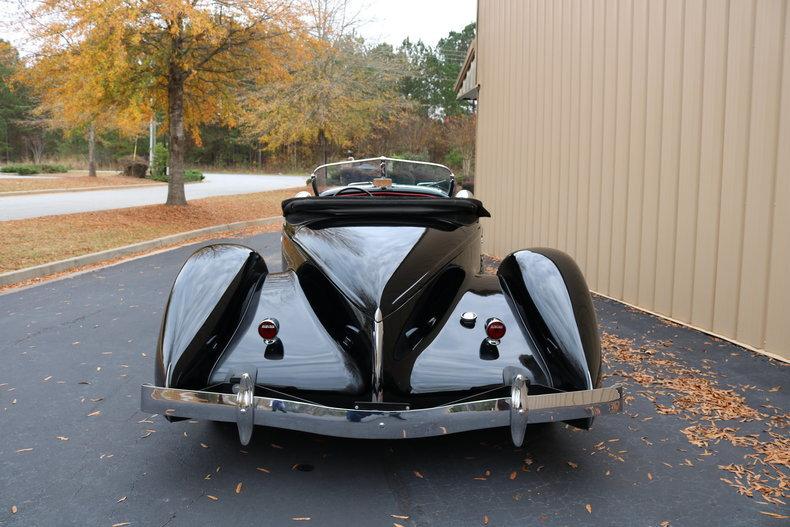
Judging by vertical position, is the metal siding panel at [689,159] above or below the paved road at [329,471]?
above

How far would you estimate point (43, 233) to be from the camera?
1293cm

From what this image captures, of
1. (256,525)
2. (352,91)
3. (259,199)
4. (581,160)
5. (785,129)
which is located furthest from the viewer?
(352,91)

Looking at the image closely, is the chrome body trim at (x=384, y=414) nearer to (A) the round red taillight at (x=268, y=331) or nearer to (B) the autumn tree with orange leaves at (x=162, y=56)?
(A) the round red taillight at (x=268, y=331)

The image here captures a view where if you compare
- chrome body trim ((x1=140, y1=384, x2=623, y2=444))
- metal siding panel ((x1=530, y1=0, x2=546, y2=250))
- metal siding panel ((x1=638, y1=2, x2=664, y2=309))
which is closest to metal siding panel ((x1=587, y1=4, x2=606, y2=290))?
metal siding panel ((x1=638, y1=2, x2=664, y2=309))

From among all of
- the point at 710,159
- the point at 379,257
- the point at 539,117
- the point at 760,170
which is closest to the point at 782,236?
the point at 760,170

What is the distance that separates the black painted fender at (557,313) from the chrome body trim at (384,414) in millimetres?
238

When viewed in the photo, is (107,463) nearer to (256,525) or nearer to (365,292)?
(256,525)

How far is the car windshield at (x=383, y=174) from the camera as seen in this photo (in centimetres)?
619

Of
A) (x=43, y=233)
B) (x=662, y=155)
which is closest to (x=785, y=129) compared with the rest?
(x=662, y=155)

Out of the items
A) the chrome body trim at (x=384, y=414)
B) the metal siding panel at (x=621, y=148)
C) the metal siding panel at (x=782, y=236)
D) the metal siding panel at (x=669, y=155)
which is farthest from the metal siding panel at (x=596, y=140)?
the chrome body trim at (x=384, y=414)

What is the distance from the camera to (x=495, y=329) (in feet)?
11.0

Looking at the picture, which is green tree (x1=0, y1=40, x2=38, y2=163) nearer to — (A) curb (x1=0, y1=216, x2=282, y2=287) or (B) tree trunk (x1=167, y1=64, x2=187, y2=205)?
(B) tree trunk (x1=167, y1=64, x2=187, y2=205)

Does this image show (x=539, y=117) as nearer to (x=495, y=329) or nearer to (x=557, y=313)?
(x=557, y=313)

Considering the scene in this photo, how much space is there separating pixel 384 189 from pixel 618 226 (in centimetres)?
353
